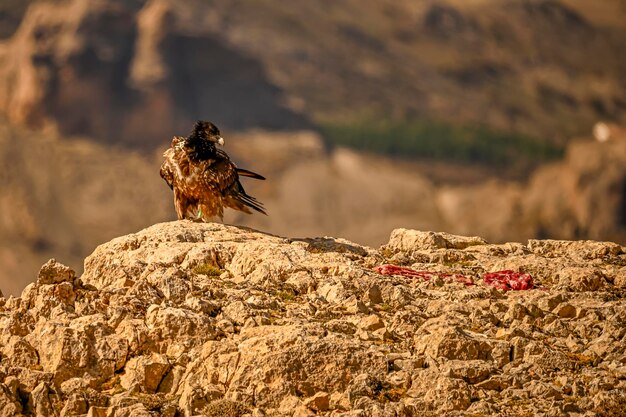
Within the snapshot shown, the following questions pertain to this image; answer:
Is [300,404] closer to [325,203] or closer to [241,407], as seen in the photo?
[241,407]

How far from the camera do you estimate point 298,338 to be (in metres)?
21.6

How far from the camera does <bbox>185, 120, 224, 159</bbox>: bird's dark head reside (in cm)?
3041

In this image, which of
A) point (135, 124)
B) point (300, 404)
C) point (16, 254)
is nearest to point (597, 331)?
point (300, 404)

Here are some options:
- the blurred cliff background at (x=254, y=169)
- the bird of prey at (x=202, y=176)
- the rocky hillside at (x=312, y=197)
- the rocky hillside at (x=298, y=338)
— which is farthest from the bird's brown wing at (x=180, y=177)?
the rocky hillside at (x=312, y=197)

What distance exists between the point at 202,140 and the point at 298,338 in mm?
9594

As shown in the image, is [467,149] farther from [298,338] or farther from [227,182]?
[298,338]

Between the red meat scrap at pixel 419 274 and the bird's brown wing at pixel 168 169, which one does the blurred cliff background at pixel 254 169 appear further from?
the red meat scrap at pixel 419 274

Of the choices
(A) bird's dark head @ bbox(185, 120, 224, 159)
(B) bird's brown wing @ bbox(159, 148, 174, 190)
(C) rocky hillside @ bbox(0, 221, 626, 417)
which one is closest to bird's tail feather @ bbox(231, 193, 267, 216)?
(A) bird's dark head @ bbox(185, 120, 224, 159)

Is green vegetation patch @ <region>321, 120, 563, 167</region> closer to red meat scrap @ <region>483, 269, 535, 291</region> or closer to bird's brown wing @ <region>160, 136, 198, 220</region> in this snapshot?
bird's brown wing @ <region>160, 136, 198, 220</region>

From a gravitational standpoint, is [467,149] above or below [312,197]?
above

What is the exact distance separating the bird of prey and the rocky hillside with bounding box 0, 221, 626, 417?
13.8 ft

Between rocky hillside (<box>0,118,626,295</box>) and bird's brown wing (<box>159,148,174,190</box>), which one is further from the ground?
rocky hillside (<box>0,118,626,295</box>)

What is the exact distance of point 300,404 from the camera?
817 inches

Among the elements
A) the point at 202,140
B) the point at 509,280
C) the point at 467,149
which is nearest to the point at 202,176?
the point at 202,140
